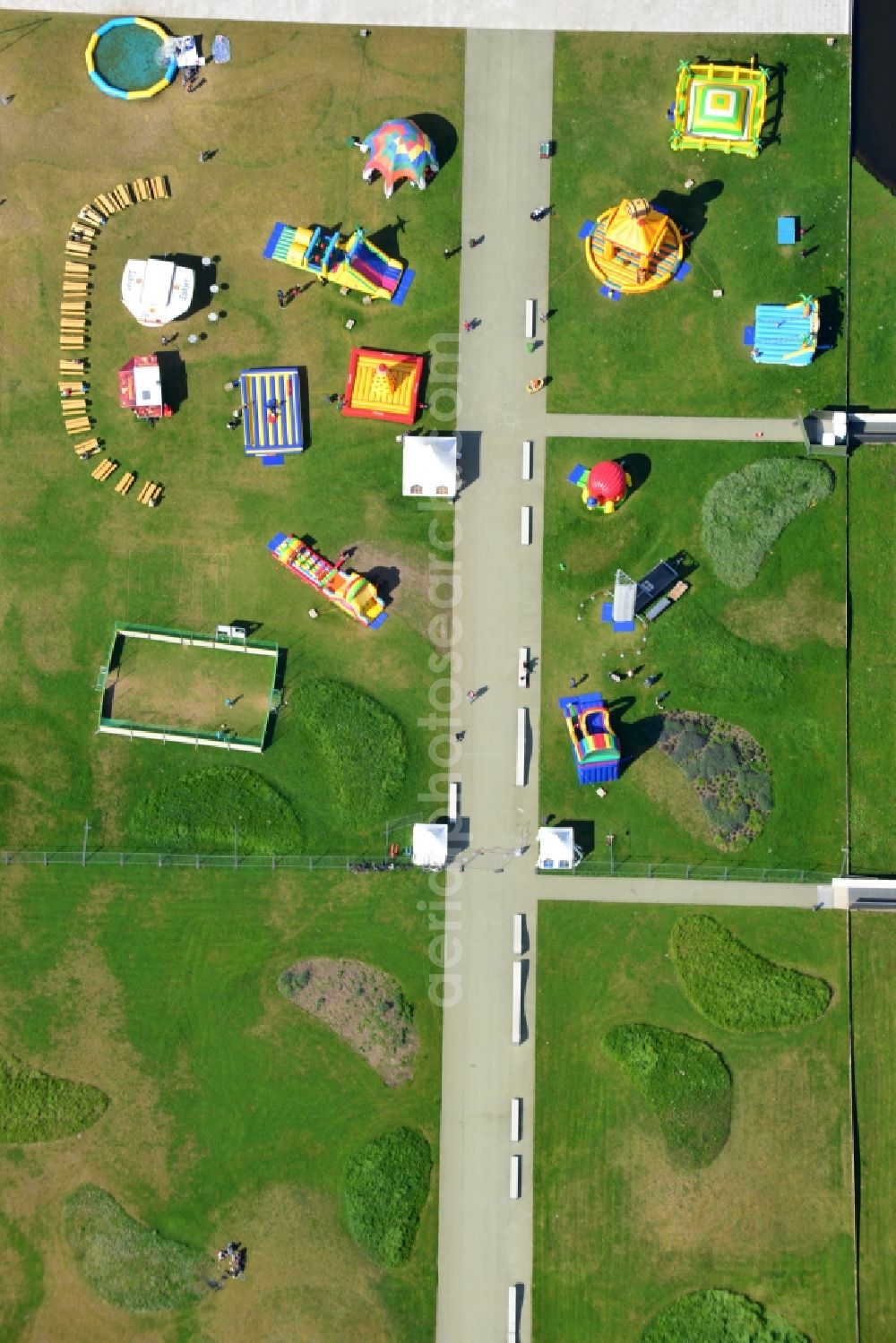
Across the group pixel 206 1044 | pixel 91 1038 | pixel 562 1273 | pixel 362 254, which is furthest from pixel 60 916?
pixel 362 254

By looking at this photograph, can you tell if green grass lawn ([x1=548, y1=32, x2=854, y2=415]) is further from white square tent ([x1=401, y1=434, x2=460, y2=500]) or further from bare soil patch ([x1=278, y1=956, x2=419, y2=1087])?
bare soil patch ([x1=278, y1=956, x2=419, y2=1087])

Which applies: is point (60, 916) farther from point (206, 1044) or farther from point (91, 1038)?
point (206, 1044)

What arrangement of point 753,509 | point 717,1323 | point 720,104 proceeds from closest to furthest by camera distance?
1. point 717,1323
2. point 720,104
3. point 753,509

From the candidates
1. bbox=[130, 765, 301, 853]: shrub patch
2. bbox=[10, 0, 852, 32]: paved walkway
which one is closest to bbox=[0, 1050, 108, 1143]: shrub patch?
bbox=[130, 765, 301, 853]: shrub patch

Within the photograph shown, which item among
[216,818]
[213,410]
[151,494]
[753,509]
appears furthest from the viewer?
[213,410]

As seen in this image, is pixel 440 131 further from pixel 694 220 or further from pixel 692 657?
pixel 692 657

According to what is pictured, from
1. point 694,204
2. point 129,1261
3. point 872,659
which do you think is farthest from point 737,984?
point 694,204
